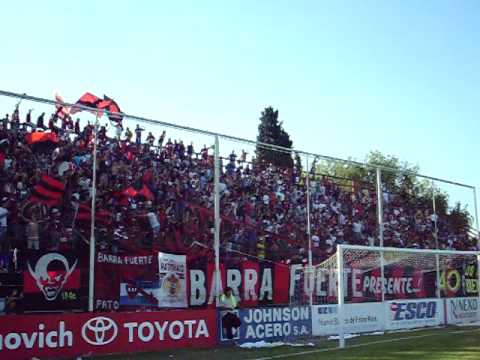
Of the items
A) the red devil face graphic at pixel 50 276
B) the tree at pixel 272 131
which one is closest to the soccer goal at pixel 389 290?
the red devil face graphic at pixel 50 276

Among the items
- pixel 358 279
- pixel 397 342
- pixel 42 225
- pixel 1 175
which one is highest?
pixel 1 175

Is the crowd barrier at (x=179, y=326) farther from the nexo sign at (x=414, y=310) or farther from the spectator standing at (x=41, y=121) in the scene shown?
the spectator standing at (x=41, y=121)

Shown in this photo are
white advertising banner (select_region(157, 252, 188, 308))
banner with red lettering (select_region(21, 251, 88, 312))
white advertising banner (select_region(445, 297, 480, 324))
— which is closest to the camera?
banner with red lettering (select_region(21, 251, 88, 312))

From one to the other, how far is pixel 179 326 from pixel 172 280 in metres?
1.13

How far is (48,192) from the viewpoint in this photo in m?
14.4

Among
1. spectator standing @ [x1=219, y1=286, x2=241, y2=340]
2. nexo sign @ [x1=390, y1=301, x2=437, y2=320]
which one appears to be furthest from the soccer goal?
spectator standing @ [x1=219, y1=286, x2=241, y2=340]

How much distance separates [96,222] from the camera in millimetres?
15250

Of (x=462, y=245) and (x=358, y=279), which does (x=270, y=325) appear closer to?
(x=358, y=279)

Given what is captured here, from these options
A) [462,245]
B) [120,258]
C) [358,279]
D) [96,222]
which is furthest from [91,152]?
[462,245]

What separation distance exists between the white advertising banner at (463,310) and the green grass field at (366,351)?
4539 millimetres

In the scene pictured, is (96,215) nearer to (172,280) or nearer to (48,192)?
(48,192)

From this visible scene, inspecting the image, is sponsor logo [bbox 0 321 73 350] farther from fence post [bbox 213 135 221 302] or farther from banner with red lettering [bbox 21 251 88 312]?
fence post [bbox 213 135 221 302]

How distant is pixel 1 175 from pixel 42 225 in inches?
58.3

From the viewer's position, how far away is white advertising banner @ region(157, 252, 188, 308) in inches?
599
